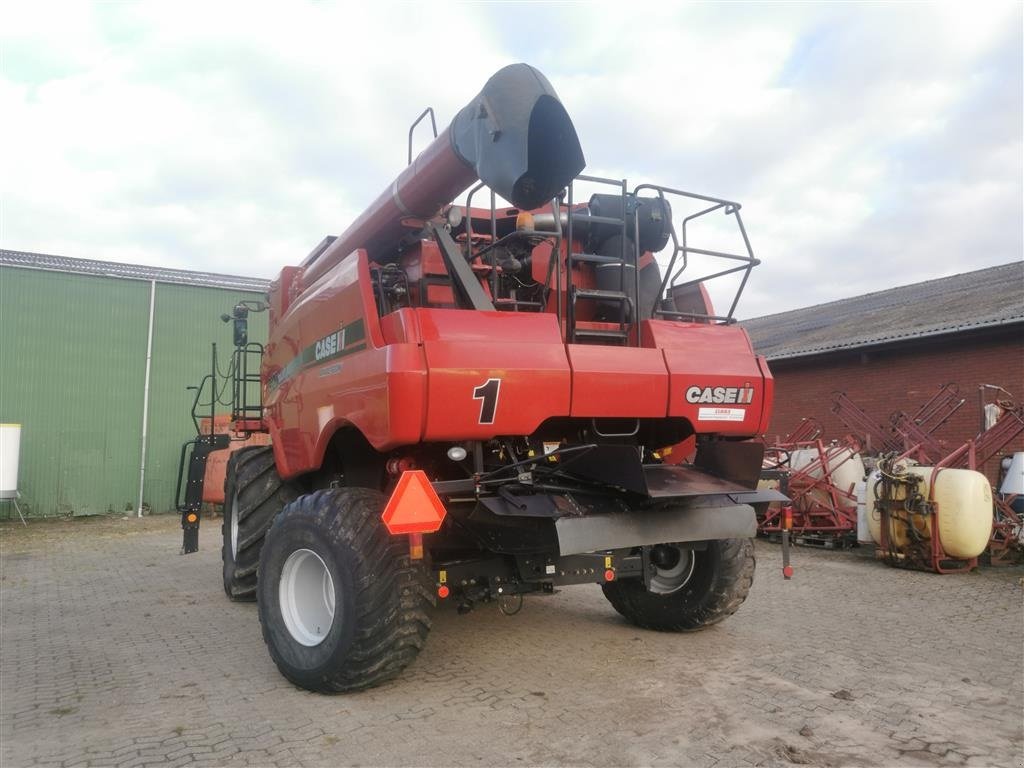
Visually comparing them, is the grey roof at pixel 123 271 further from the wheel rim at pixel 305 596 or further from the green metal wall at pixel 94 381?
the wheel rim at pixel 305 596

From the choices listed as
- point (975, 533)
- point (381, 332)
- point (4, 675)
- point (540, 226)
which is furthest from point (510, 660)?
point (975, 533)

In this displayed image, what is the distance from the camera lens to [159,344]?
1631 cm

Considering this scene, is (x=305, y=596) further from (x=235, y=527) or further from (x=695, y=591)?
(x=695, y=591)

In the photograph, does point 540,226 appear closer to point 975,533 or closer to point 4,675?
point 4,675

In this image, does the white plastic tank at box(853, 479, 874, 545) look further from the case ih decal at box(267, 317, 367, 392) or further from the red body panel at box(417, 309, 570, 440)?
the case ih decal at box(267, 317, 367, 392)

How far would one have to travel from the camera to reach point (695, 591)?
5.37m

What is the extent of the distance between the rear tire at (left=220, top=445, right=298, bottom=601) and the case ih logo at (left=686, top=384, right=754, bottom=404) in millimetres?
3491

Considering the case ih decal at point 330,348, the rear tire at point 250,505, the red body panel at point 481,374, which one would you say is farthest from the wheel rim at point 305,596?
the rear tire at point 250,505

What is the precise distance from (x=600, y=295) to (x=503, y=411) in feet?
3.32

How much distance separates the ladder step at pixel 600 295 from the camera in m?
4.36

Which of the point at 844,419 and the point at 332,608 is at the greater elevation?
the point at 844,419

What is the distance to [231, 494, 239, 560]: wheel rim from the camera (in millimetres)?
6590

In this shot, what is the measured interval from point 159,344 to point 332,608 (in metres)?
13.7

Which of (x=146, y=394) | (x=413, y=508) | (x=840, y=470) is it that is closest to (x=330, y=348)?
(x=413, y=508)
